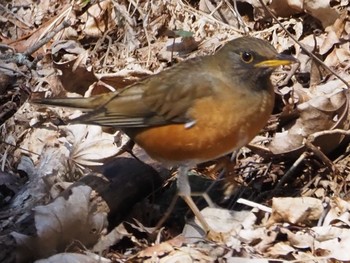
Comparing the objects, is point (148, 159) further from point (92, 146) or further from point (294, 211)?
point (294, 211)

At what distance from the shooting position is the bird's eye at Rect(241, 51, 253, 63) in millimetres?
4816

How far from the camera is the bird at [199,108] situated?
471 centimetres

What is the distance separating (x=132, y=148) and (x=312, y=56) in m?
1.43

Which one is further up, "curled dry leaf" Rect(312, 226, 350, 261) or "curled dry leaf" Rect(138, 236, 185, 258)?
"curled dry leaf" Rect(312, 226, 350, 261)

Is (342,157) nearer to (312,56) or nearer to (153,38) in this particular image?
(312,56)

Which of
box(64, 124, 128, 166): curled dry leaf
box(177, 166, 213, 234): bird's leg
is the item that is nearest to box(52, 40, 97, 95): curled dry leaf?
box(64, 124, 128, 166): curled dry leaf

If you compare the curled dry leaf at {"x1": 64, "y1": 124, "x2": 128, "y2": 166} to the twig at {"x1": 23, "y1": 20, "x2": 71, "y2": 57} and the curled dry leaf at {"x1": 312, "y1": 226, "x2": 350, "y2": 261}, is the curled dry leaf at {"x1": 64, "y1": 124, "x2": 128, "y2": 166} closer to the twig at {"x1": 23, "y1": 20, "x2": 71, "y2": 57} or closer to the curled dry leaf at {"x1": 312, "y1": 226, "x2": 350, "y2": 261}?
the twig at {"x1": 23, "y1": 20, "x2": 71, "y2": 57}

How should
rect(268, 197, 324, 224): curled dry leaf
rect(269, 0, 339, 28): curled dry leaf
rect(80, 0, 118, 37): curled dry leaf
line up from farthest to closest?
rect(80, 0, 118, 37): curled dry leaf < rect(269, 0, 339, 28): curled dry leaf < rect(268, 197, 324, 224): curled dry leaf

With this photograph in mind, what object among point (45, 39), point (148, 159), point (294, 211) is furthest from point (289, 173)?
point (45, 39)

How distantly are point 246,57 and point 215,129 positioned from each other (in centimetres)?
49

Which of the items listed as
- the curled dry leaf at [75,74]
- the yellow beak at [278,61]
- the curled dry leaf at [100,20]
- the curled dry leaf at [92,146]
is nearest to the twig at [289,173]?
the yellow beak at [278,61]

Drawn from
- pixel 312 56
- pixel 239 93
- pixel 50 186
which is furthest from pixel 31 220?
pixel 312 56

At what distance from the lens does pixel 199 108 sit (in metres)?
4.74

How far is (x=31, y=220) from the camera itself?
15.8ft
